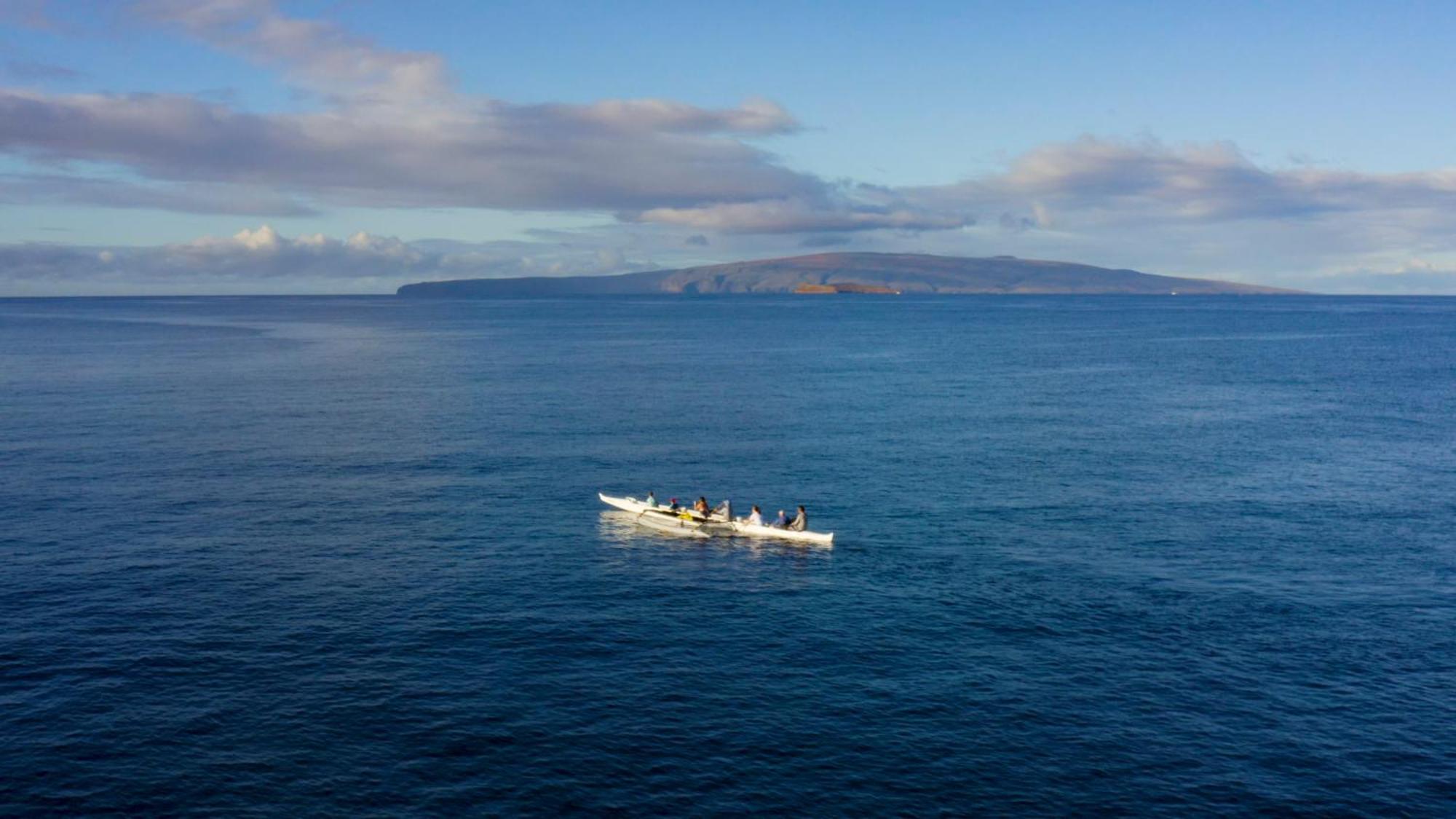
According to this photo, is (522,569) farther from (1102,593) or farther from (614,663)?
(1102,593)

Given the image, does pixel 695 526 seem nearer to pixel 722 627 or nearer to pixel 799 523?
pixel 799 523

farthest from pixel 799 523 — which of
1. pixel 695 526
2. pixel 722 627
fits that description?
pixel 722 627

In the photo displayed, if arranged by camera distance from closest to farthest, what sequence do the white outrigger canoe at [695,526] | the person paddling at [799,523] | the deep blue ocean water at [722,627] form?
the deep blue ocean water at [722,627] < the person paddling at [799,523] < the white outrigger canoe at [695,526]

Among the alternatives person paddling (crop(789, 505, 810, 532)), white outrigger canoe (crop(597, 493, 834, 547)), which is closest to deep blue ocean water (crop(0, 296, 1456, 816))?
white outrigger canoe (crop(597, 493, 834, 547))

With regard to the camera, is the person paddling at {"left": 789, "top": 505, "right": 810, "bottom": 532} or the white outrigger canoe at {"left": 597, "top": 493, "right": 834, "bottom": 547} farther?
the white outrigger canoe at {"left": 597, "top": 493, "right": 834, "bottom": 547}

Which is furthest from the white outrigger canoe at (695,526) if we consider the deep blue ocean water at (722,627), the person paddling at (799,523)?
the deep blue ocean water at (722,627)

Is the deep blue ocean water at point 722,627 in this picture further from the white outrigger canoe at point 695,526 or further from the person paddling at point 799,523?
the person paddling at point 799,523

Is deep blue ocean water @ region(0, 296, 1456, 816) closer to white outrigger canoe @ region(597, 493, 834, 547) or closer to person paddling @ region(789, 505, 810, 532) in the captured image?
white outrigger canoe @ region(597, 493, 834, 547)
